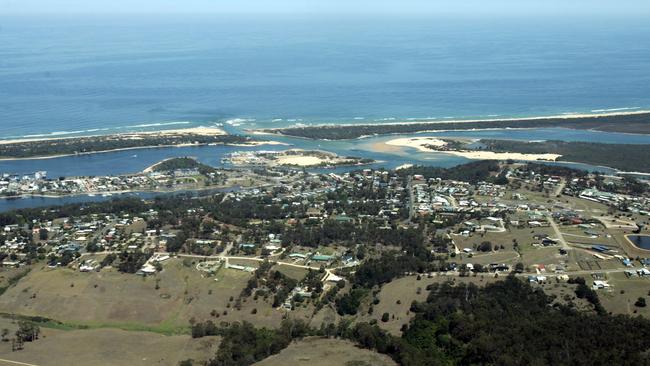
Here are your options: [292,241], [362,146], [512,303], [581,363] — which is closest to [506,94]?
[362,146]

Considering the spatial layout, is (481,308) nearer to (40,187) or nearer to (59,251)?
(59,251)

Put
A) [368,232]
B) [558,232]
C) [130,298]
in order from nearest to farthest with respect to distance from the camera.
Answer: [130,298], [558,232], [368,232]

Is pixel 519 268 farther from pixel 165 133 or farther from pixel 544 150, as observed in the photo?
pixel 165 133

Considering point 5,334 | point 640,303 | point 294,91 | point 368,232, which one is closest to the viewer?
point 5,334

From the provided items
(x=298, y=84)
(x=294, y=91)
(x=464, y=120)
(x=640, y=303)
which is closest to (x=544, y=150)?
(x=464, y=120)

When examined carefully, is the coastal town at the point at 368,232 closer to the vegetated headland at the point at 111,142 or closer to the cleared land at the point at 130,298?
the cleared land at the point at 130,298

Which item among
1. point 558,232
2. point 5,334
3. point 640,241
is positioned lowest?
point 5,334

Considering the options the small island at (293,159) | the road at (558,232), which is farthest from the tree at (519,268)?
the small island at (293,159)

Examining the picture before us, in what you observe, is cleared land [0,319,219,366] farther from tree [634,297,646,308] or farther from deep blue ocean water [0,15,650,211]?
deep blue ocean water [0,15,650,211]
